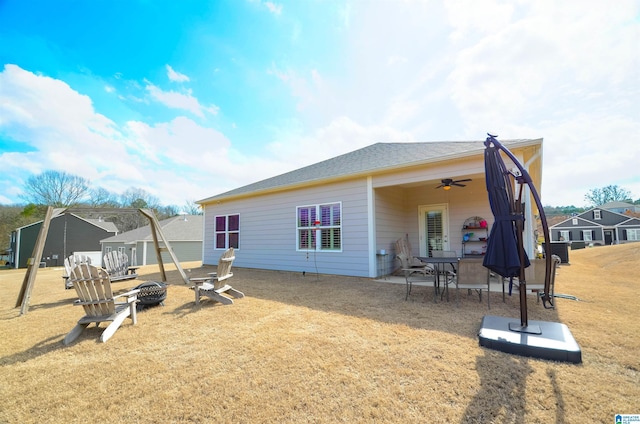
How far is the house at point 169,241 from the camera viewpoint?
2045 centimetres

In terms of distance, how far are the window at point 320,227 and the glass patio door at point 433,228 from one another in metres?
3.15

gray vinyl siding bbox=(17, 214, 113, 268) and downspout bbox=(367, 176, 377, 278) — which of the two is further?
gray vinyl siding bbox=(17, 214, 113, 268)

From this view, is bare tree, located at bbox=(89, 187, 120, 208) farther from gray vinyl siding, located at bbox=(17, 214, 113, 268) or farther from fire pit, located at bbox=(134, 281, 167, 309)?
fire pit, located at bbox=(134, 281, 167, 309)

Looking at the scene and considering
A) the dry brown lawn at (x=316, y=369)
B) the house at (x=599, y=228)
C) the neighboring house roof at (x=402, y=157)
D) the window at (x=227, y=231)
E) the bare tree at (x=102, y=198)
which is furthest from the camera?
the house at (x=599, y=228)

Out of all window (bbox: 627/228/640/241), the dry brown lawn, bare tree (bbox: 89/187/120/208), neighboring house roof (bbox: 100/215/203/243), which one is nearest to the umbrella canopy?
the dry brown lawn

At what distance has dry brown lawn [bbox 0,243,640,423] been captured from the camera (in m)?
1.85

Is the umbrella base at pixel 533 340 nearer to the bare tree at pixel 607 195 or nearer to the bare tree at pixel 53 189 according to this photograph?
→ the bare tree at pixel 53 189

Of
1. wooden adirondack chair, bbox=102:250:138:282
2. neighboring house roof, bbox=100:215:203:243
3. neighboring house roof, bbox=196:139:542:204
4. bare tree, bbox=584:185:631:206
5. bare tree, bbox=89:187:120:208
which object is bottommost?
wooden adirondack chair, bbox=102:250:138:282

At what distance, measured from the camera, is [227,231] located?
35.6ft

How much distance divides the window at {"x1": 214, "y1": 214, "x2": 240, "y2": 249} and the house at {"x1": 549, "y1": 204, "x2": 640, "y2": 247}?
41.4 meters

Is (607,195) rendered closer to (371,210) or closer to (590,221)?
(590,221)

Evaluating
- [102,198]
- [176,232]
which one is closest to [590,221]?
[176,232]

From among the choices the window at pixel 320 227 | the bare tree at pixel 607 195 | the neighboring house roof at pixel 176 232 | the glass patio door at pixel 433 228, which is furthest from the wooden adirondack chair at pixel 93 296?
the bare tree at pixel 607 195

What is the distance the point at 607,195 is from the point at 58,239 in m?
79.7
